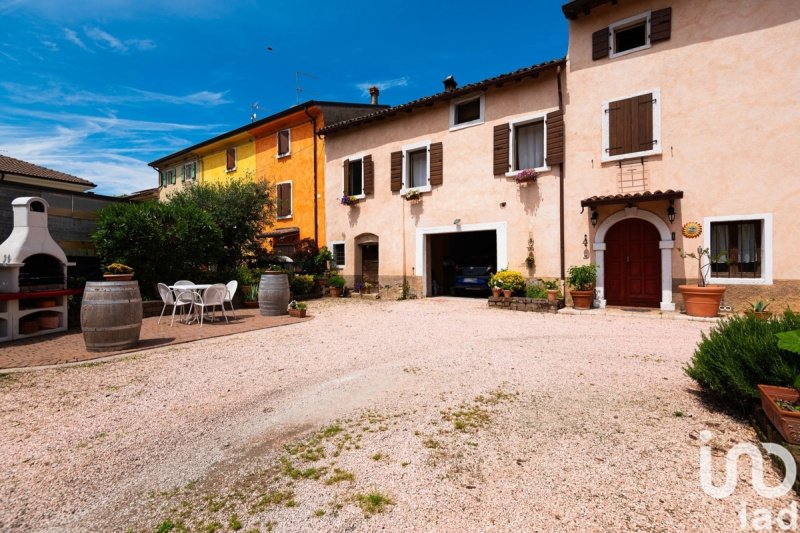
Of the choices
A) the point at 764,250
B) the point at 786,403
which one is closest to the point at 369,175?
the point at 764,250

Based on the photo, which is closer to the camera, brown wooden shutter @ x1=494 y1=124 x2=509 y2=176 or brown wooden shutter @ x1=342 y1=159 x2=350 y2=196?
brown wooden shutter @ x1=494 y1=124 x2=509 y2=176

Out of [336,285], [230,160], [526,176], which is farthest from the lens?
[230,160]

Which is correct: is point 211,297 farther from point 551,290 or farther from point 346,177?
point 346,177

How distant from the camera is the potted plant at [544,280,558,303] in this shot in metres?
10.0

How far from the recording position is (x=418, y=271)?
535 inches

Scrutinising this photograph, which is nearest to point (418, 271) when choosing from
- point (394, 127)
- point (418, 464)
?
point (394, 127)

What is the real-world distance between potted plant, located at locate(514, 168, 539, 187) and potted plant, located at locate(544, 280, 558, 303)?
2.96m

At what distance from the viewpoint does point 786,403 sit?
255cm

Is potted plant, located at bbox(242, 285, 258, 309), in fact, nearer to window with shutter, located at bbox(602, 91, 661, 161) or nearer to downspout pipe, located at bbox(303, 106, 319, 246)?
downspout pipe, located at bbox(303, 106, 319, 246)

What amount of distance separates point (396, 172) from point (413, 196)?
1.26m

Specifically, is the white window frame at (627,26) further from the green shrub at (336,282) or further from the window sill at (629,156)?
the green shrub at (336,282)

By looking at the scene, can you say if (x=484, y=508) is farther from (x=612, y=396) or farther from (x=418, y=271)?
(x=418, y=271)

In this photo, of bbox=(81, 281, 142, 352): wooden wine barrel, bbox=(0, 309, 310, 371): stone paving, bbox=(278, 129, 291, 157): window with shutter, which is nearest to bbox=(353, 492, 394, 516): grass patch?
bbox=(0, 309, 310, 371): stone paving

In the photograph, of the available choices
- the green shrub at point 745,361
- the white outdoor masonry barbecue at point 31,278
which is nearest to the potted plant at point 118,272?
the white outdoor masonry barbecue at point 31,278
